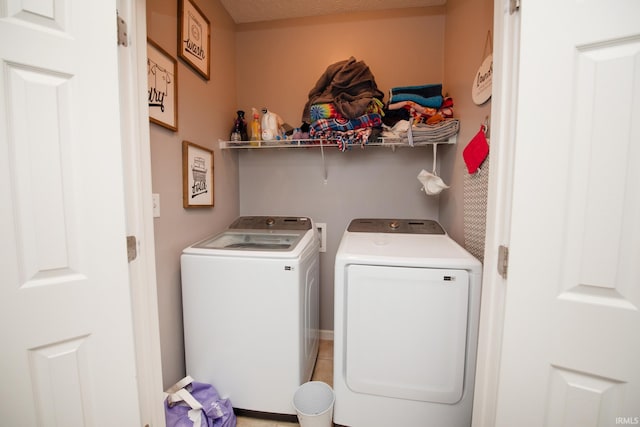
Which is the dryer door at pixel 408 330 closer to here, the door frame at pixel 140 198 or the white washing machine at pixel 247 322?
the white washing machine at pixel 247 322

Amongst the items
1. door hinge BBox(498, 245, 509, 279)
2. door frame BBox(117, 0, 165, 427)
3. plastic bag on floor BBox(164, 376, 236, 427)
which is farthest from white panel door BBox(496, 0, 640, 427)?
plastic bag on floor BBox(164, 376, 236, 427)

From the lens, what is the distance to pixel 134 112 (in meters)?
0.83

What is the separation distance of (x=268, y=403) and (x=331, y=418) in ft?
1.32

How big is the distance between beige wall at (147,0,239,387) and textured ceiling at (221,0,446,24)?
0.16 meters

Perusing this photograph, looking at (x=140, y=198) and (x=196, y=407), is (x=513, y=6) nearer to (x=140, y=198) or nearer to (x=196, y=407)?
(x=140, y=198)

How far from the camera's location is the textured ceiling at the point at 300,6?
6.18ft

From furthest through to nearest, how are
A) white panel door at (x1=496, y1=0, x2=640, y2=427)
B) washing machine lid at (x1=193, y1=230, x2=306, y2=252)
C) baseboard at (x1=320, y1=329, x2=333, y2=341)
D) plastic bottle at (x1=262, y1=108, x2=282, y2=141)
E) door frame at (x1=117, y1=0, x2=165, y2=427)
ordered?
baseboard at (x1=320, y1=329, x2=333, y2=341) → plastic bottle at (x1=262, y1=108, x2=282, y2=141) → washing machine lid at (x1=193, y1=230, x2=306, y2=252) → door frame at (x1=117, y1=0, x2=165, y2=427) → white panel door at (x1=496, y1=0, x2=640, y2=427)

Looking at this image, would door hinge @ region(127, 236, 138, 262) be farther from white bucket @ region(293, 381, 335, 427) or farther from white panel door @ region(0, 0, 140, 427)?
white bucket @ region(293, 381, 335, 427)

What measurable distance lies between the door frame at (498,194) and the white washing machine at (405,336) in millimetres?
272

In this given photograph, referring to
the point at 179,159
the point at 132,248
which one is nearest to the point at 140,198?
the point at 132,248

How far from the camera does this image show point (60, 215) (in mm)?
691

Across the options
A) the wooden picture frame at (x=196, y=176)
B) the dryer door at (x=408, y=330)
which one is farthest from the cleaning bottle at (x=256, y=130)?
the dryer door at (x=408, y=330)

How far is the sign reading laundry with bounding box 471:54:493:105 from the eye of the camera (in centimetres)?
117

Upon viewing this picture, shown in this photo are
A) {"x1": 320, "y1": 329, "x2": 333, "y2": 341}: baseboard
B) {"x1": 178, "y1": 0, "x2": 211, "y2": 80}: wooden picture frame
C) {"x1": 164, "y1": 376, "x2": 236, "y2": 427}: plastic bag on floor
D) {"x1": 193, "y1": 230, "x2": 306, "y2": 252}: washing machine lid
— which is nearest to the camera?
{"x1": 164, "y1": 376, "x2": 236, "y2": 427}: plastic bag on floor
